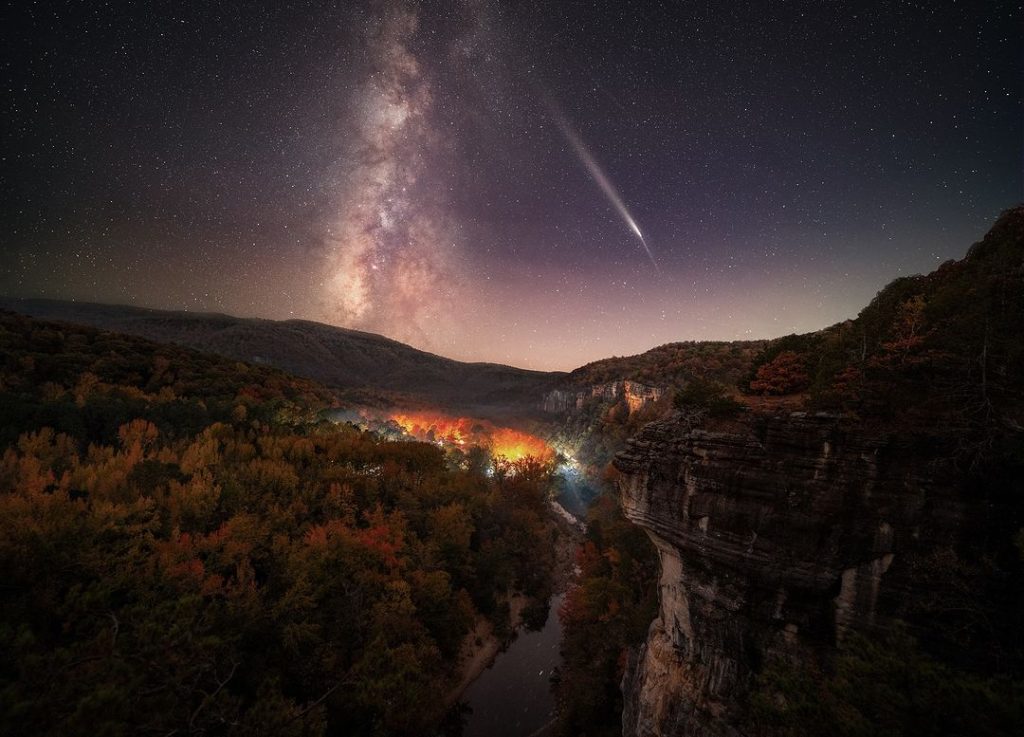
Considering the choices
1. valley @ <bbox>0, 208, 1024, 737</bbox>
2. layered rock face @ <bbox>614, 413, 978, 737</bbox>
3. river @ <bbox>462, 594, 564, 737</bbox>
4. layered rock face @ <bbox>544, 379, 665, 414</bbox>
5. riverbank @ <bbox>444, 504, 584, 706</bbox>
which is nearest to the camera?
valley @ <bbox>0, 208, 1024, 737</bbox>

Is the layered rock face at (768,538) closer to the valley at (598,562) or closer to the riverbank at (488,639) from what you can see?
the valley at (598,562)

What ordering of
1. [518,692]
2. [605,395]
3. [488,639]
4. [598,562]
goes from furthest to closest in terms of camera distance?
[605,395] < [598,562] < [488,639] < [518,692]

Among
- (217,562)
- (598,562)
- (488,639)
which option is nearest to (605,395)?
(598,562)

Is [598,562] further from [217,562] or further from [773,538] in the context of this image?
[217,562]

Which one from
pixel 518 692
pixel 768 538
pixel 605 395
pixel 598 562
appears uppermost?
pixel 605 395

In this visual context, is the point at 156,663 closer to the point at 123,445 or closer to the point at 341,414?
the point at 123,445

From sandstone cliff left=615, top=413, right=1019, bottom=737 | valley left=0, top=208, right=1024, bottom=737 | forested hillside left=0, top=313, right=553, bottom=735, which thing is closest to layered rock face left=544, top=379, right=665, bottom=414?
forested hillside left=0, top=313, right=553, bottom=735

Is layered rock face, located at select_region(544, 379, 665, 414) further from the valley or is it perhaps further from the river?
the river
